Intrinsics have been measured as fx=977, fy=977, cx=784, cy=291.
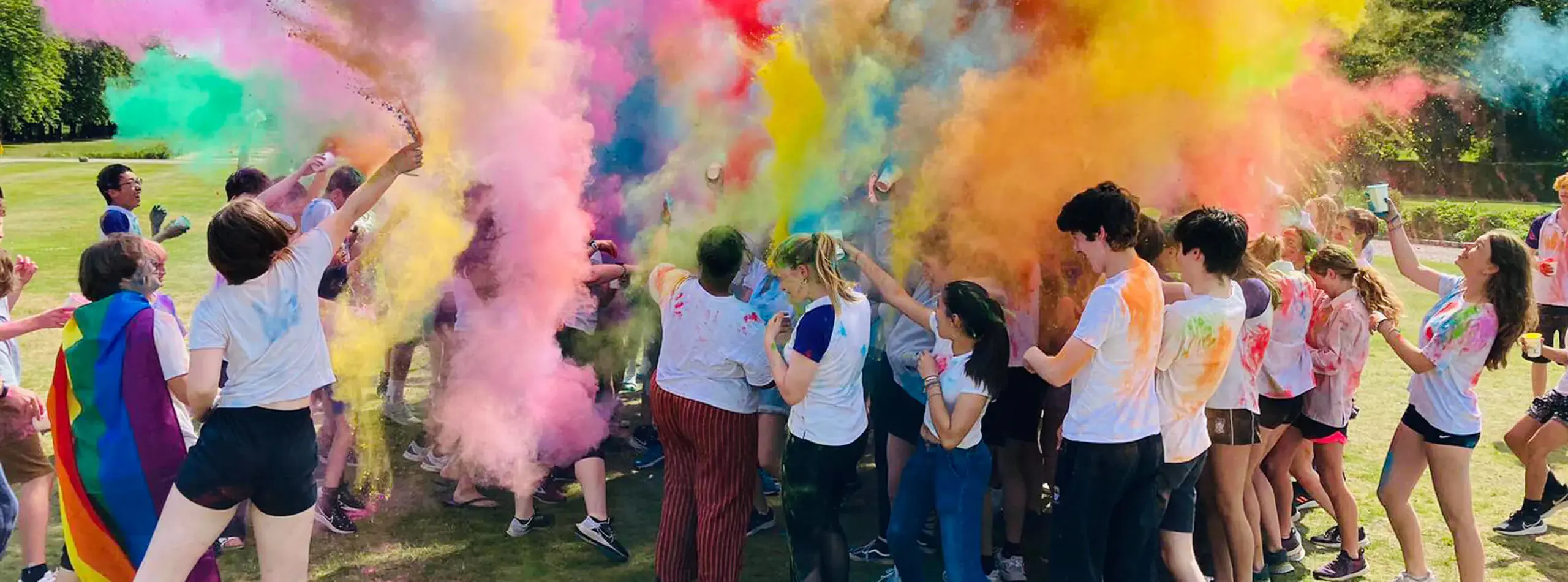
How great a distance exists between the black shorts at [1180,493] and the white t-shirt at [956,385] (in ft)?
2.34

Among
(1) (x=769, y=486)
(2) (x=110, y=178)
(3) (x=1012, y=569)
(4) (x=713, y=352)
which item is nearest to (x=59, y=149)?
(2) (x=110, y=178)

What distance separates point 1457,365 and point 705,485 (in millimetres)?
3163

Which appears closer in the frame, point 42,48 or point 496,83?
point 496,83

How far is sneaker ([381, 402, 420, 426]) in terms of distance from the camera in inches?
266

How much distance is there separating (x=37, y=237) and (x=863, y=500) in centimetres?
1573

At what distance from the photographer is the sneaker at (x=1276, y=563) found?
15.1ft

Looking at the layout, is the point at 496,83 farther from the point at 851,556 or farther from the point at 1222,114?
the point at 1222,114

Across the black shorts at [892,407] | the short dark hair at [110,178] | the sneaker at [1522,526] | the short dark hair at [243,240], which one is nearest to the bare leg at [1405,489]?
the sneaker at [1522,526]

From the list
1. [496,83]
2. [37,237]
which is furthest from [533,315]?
[37,237]

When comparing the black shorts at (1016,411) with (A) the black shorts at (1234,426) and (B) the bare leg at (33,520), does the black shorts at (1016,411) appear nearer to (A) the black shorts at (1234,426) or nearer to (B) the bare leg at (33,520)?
(A) the black shorts at (1234,426)

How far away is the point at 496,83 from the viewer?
4371 mm

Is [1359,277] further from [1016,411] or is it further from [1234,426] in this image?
[1016,411]

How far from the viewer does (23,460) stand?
4172mm

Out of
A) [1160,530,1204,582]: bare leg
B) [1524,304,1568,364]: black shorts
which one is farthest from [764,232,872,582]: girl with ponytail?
[1524,304,1568,364]: black shorts
